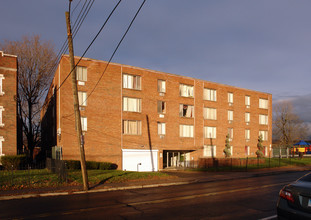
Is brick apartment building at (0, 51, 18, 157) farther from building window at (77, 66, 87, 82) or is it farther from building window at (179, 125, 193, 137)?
building window at (179, 125, 193, 137)

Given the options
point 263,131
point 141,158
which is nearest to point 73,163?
point 141,158

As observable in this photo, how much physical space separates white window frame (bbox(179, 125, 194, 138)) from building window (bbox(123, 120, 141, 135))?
6253 mm

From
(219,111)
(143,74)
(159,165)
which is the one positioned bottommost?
(159,165)

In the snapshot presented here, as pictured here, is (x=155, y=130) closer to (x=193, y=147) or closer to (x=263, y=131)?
(x=193, y=147)

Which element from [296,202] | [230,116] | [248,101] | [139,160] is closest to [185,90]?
[230,116]

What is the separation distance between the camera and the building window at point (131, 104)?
3297cm

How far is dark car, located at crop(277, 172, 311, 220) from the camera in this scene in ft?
20.7

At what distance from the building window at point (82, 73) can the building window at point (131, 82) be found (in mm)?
4593

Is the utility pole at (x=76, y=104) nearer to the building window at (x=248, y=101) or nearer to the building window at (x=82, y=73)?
the building window at (x=82, y=73)

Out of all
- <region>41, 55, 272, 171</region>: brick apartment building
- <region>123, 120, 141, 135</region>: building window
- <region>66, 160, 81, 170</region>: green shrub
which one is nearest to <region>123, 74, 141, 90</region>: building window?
<region>41, 55, 272, 171</region>: brick apartment building

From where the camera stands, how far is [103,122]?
1228 inches

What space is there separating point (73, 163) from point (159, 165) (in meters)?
12.1

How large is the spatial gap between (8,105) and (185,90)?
68.6ft

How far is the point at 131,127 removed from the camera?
33.3m
